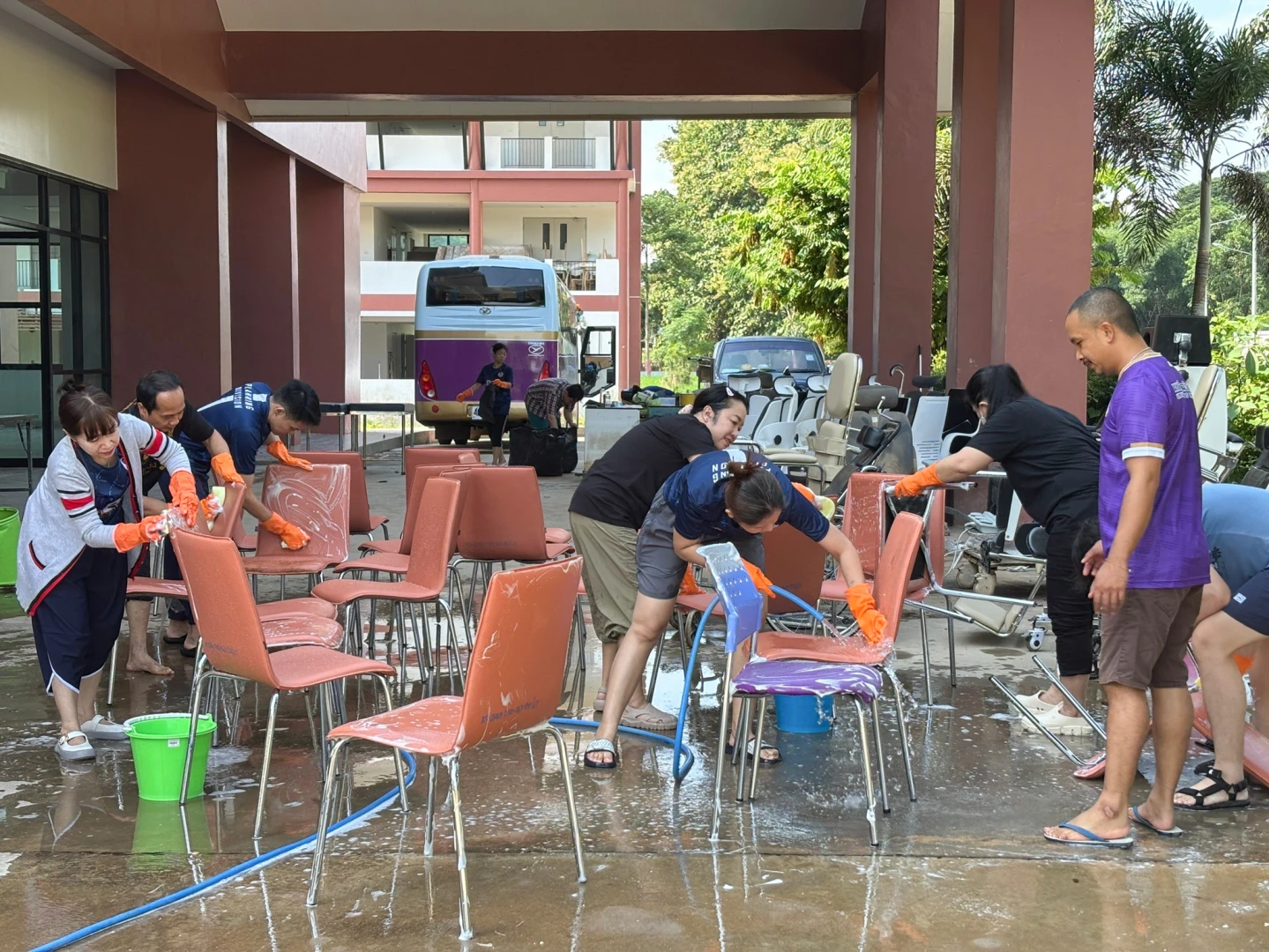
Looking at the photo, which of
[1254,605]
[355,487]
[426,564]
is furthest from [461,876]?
[355,487]

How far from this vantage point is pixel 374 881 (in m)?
3.66

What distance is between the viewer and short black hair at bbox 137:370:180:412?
5.79m

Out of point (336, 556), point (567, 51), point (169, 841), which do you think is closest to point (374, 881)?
point (169, 841)

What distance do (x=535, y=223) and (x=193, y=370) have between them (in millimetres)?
20545

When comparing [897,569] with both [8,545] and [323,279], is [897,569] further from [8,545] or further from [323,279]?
[323,279]

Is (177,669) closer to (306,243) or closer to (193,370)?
(193,370)

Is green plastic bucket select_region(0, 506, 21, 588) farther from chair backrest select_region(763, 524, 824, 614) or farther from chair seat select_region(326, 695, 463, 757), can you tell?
chair seat select_region(326, 695, 463, 757)

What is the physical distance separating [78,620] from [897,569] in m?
2.90

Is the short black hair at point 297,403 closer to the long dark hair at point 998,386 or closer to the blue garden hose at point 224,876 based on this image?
the blue garden hose at point 224,876

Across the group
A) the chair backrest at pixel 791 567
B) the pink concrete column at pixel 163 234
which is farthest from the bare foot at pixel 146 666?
the pink concrete column at pixel 163 234

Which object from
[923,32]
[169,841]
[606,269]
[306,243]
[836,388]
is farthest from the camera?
[606,269]

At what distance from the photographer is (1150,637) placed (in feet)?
12.8

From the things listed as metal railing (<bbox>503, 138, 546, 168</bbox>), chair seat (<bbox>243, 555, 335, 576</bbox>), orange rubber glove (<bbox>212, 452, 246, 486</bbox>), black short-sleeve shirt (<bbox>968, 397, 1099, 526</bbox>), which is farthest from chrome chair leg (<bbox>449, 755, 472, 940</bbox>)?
metal railing (<bbox>503, 138, 546, 168</bbox>)

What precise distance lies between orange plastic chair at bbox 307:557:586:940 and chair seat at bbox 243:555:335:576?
2.29 meters
